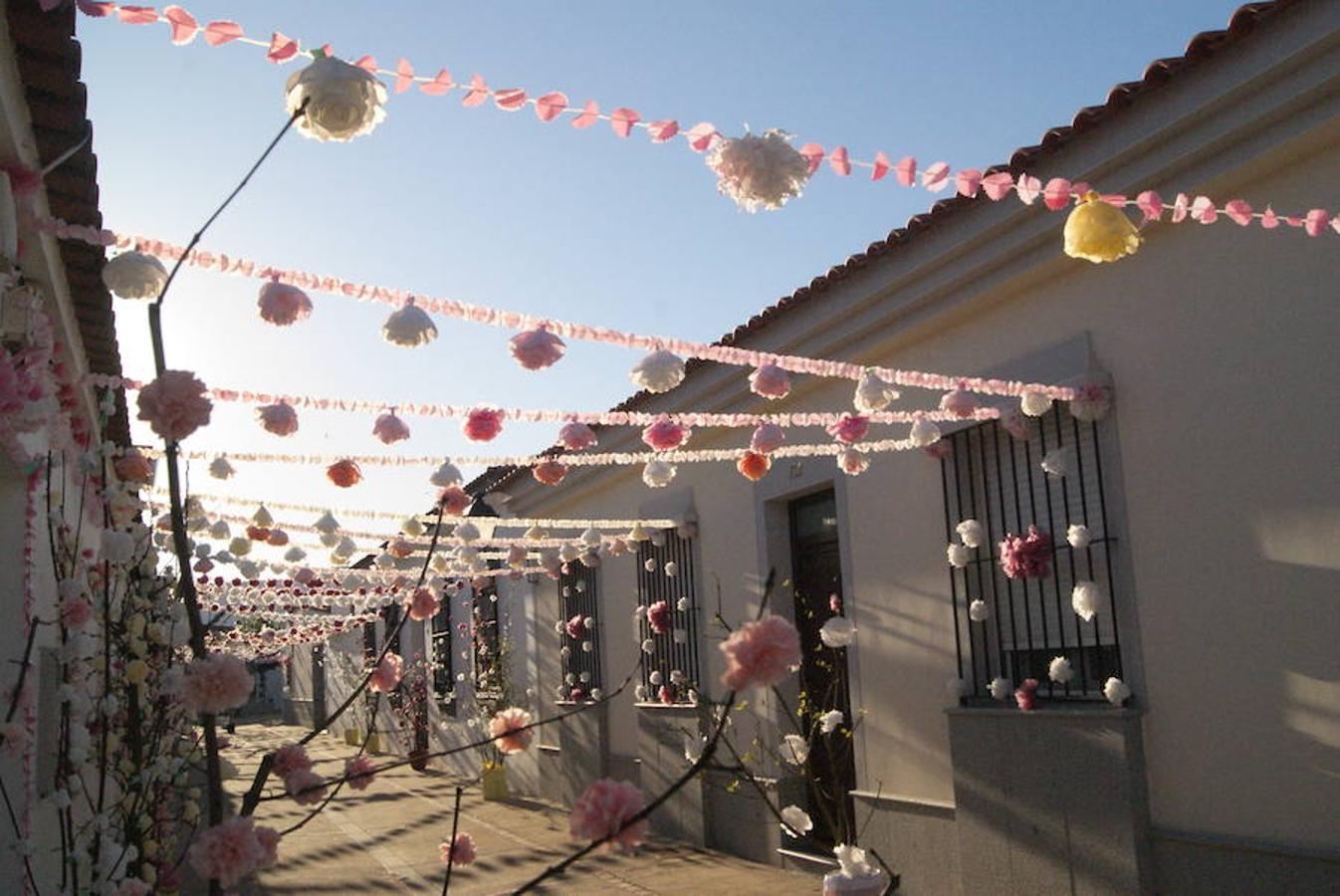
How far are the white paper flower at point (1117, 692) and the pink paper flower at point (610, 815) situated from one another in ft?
14.2

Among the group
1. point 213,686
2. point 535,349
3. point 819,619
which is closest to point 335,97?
point 213,686

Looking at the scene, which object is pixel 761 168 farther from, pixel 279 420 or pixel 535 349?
pixel 279 420

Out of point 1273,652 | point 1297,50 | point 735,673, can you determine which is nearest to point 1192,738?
point 1273,652

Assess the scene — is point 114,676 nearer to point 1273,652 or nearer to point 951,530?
point 951,530

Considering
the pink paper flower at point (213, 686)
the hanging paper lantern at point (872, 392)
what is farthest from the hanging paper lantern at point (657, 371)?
the pink paper flower at point (213, 686)

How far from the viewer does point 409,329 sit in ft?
14.5

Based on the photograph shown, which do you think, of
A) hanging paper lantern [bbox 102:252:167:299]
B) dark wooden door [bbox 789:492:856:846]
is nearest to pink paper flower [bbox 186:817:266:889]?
hanging paper lantern [bbox 102:252:167:299]

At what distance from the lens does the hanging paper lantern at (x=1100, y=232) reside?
3.85m

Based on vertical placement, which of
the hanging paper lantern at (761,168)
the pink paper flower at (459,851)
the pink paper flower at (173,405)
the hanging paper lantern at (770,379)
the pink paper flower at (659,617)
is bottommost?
the pink paper flower at (459,851)

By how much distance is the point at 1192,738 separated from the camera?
5.49m

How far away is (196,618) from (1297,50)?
4.65 metres

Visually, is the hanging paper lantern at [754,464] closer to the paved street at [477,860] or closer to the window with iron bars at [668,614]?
the paved street at [477,860]

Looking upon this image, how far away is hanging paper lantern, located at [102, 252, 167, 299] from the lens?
343 cm

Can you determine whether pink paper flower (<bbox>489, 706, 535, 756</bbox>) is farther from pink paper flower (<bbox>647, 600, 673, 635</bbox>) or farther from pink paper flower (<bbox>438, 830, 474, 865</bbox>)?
pink paper flower (<bbox>647, 600, 673, 635</bbox>)
